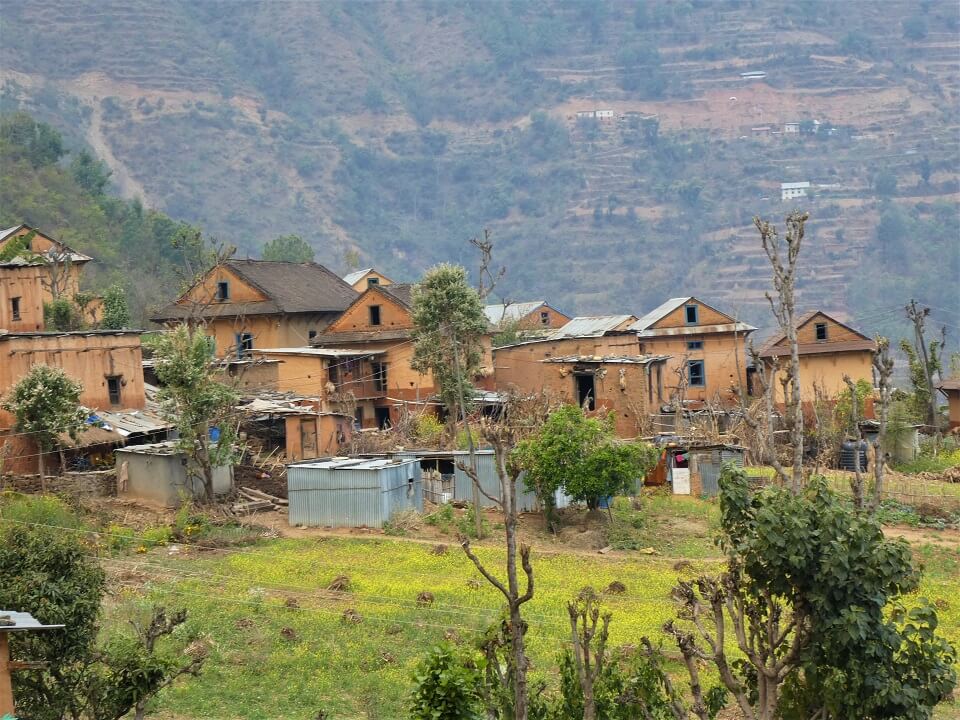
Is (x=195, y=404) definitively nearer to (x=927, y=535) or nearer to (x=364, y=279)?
(x=927, y=535)

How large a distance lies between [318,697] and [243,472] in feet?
62.0

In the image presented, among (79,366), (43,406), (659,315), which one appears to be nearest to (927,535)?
(43,406)

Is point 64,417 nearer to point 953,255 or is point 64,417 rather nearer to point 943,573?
point 943,573

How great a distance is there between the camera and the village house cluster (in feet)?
150

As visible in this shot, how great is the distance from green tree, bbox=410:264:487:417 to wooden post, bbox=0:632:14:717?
111ft

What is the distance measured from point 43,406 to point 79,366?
20.7 ft

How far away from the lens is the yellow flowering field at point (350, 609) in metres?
25.3

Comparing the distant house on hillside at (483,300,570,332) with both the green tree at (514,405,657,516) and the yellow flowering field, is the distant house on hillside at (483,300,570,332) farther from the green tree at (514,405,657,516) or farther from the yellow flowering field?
the yellow flowering field

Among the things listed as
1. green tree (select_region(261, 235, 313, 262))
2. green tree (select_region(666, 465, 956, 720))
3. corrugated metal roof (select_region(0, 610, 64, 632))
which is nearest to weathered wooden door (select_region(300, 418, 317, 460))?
corrugated metal roof (select_region(0, 610, 64, 632))

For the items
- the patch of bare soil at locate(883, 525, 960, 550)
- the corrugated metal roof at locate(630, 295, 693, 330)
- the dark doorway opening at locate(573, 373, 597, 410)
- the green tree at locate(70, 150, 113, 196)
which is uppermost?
the green tree at locate(70, 150, 113, 196)

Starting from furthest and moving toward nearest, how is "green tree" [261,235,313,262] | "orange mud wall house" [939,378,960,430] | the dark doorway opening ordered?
"green tree" [261,235,313,262] → "orange mud wall house" [939,378,960,430] → the dark doorway opening

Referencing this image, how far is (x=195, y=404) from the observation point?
39031 mm

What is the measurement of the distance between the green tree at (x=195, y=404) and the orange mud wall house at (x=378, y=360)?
1347 cm

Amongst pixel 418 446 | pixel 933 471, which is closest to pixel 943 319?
pixel 933 471
